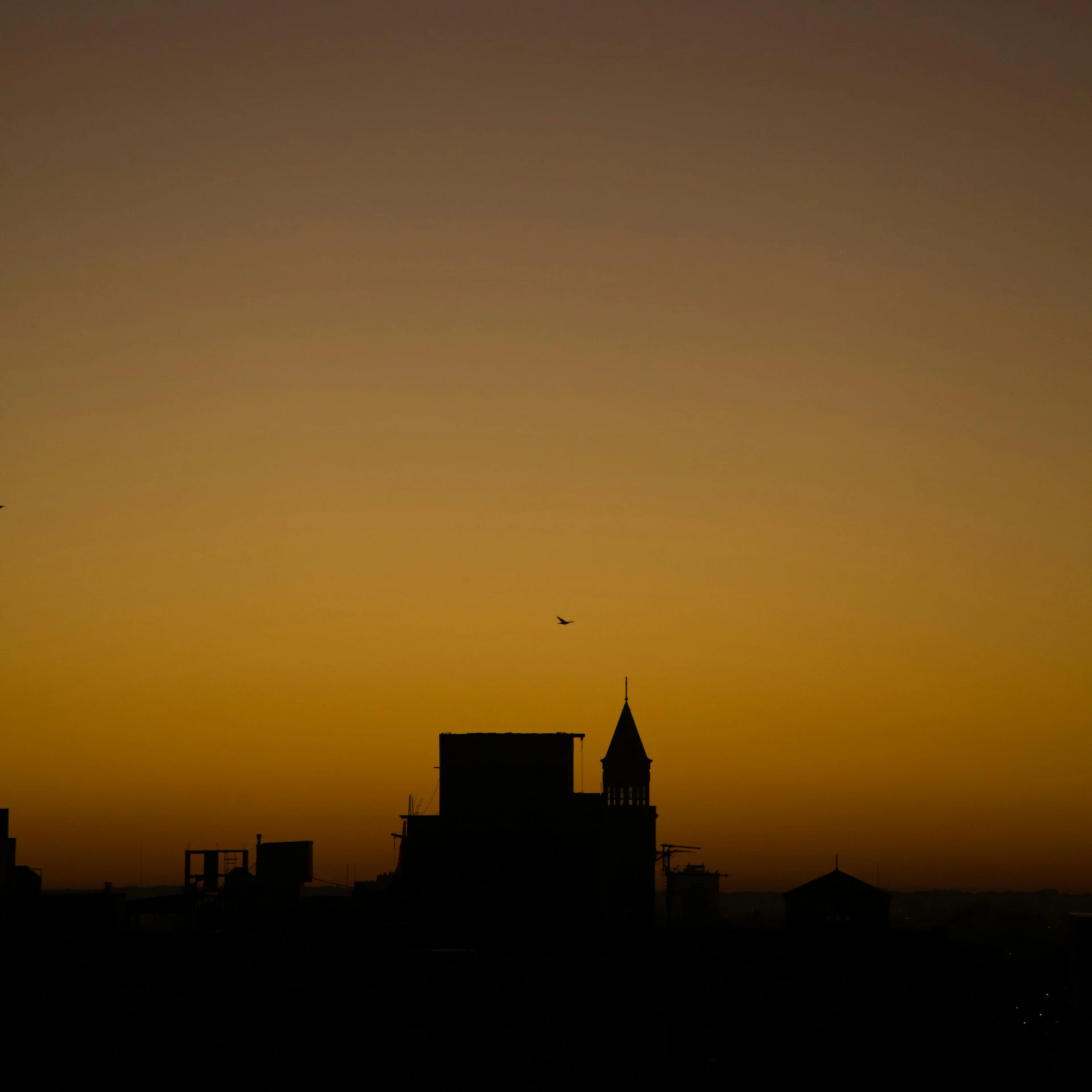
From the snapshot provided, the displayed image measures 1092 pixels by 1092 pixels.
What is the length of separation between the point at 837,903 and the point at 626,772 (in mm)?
20238

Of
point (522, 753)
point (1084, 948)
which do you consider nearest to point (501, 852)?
point (522, 753)

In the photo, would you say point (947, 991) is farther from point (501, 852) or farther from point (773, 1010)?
point (501, 852)

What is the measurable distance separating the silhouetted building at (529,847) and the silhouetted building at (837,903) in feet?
54.9

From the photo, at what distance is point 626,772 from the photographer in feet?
308

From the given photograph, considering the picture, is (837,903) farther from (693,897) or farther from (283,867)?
(283,867)

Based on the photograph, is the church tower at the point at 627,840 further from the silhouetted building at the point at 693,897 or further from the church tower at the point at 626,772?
Result: the silhouetted building at the point at 693,897

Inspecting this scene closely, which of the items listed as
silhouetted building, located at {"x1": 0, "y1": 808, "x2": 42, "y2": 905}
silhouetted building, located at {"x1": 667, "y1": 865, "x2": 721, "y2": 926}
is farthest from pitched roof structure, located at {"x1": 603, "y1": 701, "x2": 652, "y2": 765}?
silhouetted building, located at {"x1": 0, "y1": 808, "x2": 42, "y2": 905}

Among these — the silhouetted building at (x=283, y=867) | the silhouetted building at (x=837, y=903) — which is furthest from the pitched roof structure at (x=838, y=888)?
the silhouetted building at (x=283, y=867)

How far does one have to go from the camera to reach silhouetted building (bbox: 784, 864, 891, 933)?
103250mm

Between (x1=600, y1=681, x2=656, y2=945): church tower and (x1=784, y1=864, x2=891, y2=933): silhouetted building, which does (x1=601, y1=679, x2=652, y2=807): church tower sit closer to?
(x1=600, y1=681, x2=656, y2=945): church tower

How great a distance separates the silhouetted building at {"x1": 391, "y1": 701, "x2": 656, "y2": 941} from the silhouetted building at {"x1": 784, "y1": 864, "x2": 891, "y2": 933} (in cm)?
1673

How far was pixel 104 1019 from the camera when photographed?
197ft

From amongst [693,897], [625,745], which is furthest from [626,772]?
[693,897]

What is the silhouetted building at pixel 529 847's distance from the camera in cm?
8675
